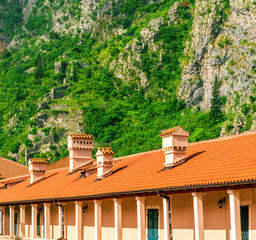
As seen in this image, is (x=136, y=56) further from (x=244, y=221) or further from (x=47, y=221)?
(x=244, y=221)

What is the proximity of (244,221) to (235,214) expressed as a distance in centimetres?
145

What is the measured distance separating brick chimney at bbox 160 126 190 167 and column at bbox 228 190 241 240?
21.5 feet

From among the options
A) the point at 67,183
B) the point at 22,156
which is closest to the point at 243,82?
the point at 22,156

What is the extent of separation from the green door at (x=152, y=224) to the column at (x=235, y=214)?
6.86m

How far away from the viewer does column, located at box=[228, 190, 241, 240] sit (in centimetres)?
2175

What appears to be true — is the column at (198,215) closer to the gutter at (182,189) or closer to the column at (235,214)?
the gutter at (182,189)

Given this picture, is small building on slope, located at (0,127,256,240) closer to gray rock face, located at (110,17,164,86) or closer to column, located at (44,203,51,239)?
column, located at (44,203,51,239)

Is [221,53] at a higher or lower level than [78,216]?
higher

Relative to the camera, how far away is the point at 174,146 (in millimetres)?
28656

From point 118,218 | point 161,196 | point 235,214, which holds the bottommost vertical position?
point 235,214

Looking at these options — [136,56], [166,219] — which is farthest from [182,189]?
[136,56]

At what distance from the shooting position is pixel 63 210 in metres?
35.8

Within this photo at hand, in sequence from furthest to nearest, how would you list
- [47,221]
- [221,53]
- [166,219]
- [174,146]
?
[221,53] < [47,221] < [174,146] < [166,219]

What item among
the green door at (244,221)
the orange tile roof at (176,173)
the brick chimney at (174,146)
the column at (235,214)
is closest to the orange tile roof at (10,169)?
the orange tile roof at (176,173)
